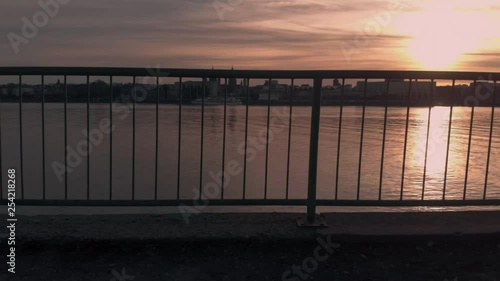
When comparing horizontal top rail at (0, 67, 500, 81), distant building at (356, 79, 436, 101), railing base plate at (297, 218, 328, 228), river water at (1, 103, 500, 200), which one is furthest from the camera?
river water at (1, 103, 500, 200)

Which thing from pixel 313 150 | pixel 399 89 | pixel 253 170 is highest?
pixel 399 89

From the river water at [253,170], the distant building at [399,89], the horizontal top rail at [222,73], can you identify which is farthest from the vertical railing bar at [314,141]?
the distant building at [399,89]

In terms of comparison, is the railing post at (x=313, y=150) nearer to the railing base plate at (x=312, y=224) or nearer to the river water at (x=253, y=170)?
the railing base plate at (x=312, y=224)

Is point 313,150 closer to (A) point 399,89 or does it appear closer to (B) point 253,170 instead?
(A) point 399,89

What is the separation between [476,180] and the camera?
31.3ft

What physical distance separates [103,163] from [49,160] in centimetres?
151

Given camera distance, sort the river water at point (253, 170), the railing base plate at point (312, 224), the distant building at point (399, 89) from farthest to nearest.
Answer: the river water at point (253, 170) → the distant building at point (399, 89) → the railing base plate at point (312, 224)

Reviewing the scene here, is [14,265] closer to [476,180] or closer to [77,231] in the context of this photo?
[77,231]

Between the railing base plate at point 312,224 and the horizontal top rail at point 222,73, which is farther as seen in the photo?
the railing base plate at point 312,224

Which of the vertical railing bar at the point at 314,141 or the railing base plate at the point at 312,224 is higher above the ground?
the vertical railing bar at the point at 314,141

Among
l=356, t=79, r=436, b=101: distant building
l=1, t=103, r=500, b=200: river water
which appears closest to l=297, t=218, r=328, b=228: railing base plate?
l=1, t=103, r=500, b=200: river water

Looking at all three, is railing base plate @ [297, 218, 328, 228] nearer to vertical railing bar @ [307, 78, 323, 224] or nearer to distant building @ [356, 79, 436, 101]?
vertical railing bar @ [307, 78, 323, 224]

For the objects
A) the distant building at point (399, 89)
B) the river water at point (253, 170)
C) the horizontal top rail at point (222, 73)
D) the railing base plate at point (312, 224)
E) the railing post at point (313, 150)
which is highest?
the horizontal top rail at point (222, 73)

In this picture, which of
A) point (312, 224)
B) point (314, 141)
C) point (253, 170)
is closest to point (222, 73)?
point (314, 141)
